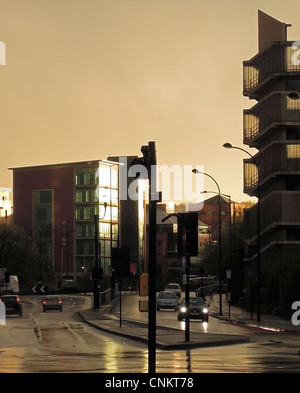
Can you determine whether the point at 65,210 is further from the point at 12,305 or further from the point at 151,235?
the point at 151,235

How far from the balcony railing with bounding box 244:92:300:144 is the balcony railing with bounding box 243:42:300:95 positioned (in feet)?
6.25

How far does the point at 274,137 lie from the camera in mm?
90625

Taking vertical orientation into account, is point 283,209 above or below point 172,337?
above

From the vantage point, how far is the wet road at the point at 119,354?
26.2 metres

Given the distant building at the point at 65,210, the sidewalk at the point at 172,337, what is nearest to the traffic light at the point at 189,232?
the sidewalk at the point at 172,337

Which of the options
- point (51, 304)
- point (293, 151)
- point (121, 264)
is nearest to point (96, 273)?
point (51, 304)

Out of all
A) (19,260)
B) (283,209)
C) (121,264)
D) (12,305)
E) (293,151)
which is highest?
(293,151)

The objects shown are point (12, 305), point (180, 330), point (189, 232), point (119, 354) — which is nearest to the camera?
point (119, 354)

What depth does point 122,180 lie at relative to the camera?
572ft

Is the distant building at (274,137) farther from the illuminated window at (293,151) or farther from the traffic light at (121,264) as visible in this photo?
the traffic light at (121,264)

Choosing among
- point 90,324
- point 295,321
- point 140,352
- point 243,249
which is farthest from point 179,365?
point 243,249

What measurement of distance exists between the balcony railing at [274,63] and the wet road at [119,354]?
4316 centimetres

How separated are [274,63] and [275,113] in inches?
180

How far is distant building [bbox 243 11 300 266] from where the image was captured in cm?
8675
